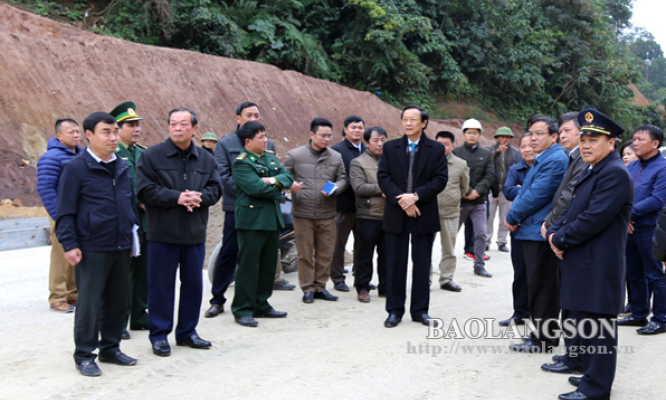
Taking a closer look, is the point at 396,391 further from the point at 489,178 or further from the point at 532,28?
the point at 532,28

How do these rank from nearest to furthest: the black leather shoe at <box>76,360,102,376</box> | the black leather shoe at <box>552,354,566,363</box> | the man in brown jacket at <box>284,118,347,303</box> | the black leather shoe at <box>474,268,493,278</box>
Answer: the black leather shoe at <box>76,360,102,376</box> → the black leather shoe at <box>552,354,566,363</box> → the man in brown jacket at <box>284,118,347,303</box> → the black leather shoe at <box>474,268,493,278</box>

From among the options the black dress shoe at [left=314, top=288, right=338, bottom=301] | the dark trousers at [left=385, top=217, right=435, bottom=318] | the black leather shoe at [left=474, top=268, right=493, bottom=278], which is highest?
the dark trousers at [left=385, top=217, right=435, bottom=318]

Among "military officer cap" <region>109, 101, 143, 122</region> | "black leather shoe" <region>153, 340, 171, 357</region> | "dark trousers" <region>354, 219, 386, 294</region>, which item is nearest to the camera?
"black leather shoe" <region>153, 340, 171, 357</region>

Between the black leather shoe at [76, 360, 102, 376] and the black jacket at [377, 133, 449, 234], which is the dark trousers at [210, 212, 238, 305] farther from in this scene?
the black leather shoe at [76, 360, 102, 376]

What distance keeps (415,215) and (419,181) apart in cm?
38

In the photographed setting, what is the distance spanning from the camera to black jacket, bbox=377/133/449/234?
604 centimetres

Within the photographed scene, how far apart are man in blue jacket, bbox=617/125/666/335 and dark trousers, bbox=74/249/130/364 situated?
5.03 meters

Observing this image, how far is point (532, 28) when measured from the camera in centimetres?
3108

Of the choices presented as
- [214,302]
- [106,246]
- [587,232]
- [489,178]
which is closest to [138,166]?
[106,246]

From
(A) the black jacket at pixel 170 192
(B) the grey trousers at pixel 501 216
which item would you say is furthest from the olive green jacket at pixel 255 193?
(B) the grey trousers at pixel 501 216

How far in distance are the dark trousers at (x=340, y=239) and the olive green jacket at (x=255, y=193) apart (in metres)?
1.67

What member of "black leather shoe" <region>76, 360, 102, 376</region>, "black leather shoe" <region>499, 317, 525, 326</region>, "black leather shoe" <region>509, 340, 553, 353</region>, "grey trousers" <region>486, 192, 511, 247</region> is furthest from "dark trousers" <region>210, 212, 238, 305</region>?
"grey trousers" <region>486, 192, 511, 247</region>

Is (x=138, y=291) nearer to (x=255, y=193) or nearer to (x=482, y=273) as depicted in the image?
(x=255, y=193)

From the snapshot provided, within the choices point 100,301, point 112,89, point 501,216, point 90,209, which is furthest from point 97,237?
point 112,89
